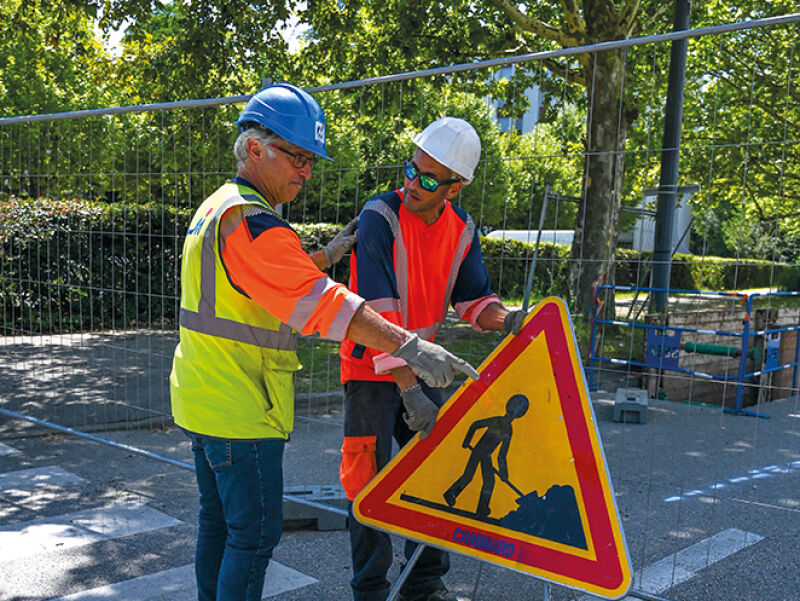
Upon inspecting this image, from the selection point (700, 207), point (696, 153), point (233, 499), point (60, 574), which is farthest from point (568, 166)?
point (60, 574)

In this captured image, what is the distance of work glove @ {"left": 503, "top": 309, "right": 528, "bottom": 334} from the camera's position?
2729 mm

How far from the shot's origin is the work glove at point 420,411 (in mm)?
2705

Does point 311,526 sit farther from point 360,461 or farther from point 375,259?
point 375,259

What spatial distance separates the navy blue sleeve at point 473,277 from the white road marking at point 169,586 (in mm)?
1671

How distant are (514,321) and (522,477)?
62cm

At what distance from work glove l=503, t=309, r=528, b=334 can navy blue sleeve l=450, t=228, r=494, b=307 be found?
7.8 inches

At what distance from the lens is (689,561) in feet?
13.8

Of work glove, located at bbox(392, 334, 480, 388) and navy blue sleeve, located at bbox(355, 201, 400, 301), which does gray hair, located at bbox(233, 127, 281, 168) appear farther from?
work glove, located at bbox(392, 334, 480, 388)

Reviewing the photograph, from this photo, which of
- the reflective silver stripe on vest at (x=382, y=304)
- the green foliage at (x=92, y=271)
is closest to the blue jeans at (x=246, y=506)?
the reflective silver stripe on vest at (x=382, y=304)

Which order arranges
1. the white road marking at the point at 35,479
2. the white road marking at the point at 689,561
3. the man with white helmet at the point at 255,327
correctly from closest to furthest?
the man with white helmet at the point at 255,327 < the white road marking at the point at 689,561 < the white road marking at the point at 35,479

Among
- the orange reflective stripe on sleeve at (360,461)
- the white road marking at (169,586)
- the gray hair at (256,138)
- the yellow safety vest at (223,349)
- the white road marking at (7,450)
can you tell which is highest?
the gray hair at (256,138)

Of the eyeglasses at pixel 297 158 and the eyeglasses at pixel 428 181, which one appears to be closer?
the eyeglasses at pixel 297 158

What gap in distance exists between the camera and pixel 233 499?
2.49m

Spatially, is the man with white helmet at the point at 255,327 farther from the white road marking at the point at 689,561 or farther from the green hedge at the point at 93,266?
the green hedge at the point at 93,266
